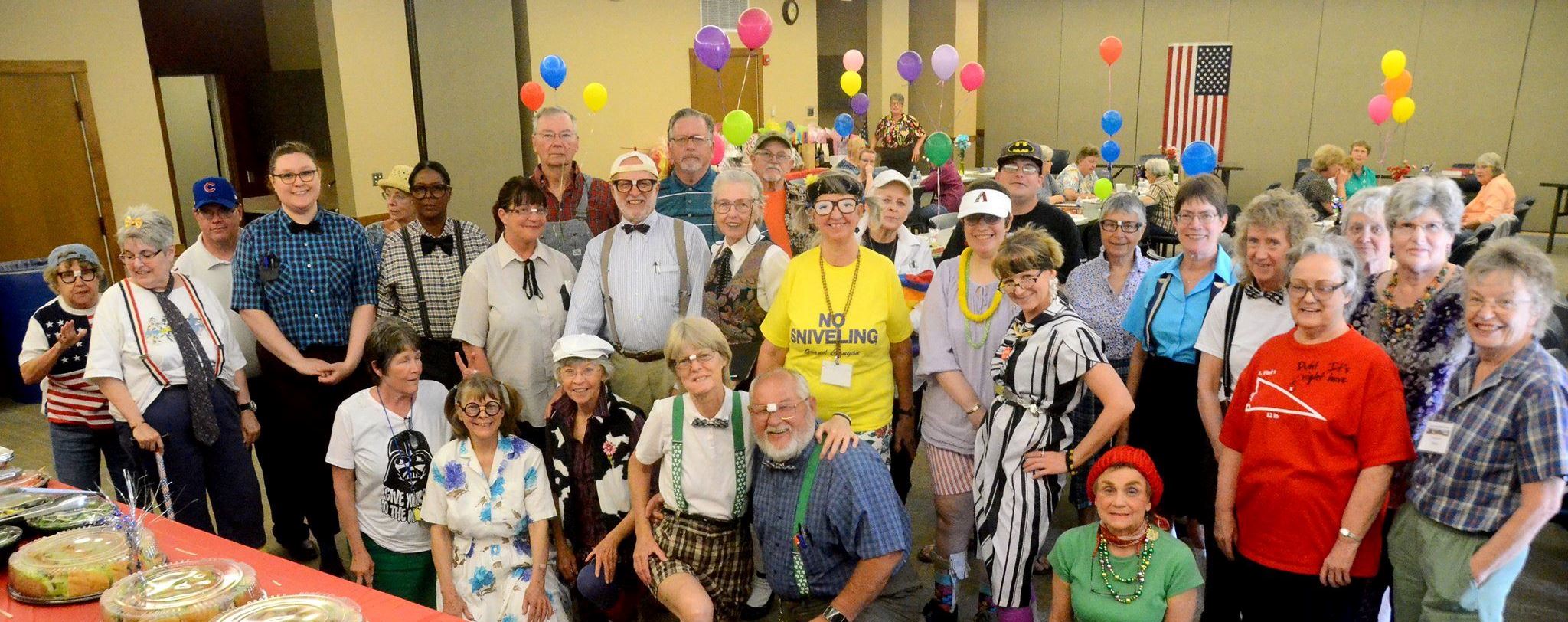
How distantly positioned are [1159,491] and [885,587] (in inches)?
30.6

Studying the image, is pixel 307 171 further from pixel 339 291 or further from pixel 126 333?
pixel 126 333

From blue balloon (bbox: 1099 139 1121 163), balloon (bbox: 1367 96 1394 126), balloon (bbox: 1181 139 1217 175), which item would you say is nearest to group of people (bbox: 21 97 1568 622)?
balloon (bbox: 1181 139 1217 175)

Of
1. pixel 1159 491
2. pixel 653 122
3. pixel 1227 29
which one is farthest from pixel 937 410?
pixel 1227 29

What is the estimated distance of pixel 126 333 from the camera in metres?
2.92

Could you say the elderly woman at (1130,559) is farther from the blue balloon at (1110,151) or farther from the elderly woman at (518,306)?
the blue balloon at (1110,151)

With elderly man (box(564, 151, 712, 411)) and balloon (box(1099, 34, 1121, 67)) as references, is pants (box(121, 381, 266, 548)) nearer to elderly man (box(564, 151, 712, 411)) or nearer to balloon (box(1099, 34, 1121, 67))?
elderly man (box(564, 151, 712, 411))

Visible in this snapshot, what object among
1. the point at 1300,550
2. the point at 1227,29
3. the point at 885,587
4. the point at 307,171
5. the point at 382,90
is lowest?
the point at 885,587

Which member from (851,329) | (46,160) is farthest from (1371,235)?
(46,160)

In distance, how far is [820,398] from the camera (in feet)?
9.27

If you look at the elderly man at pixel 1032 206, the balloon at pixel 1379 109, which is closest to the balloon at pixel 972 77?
the balloon at pixel 1379 109

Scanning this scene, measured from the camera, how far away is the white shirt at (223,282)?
347 centimetres

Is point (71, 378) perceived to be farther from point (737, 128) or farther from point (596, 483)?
point (737, 128)

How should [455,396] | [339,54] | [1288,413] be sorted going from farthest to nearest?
[339,54]
[455,396]
[1288,413]

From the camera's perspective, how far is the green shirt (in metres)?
2.19
